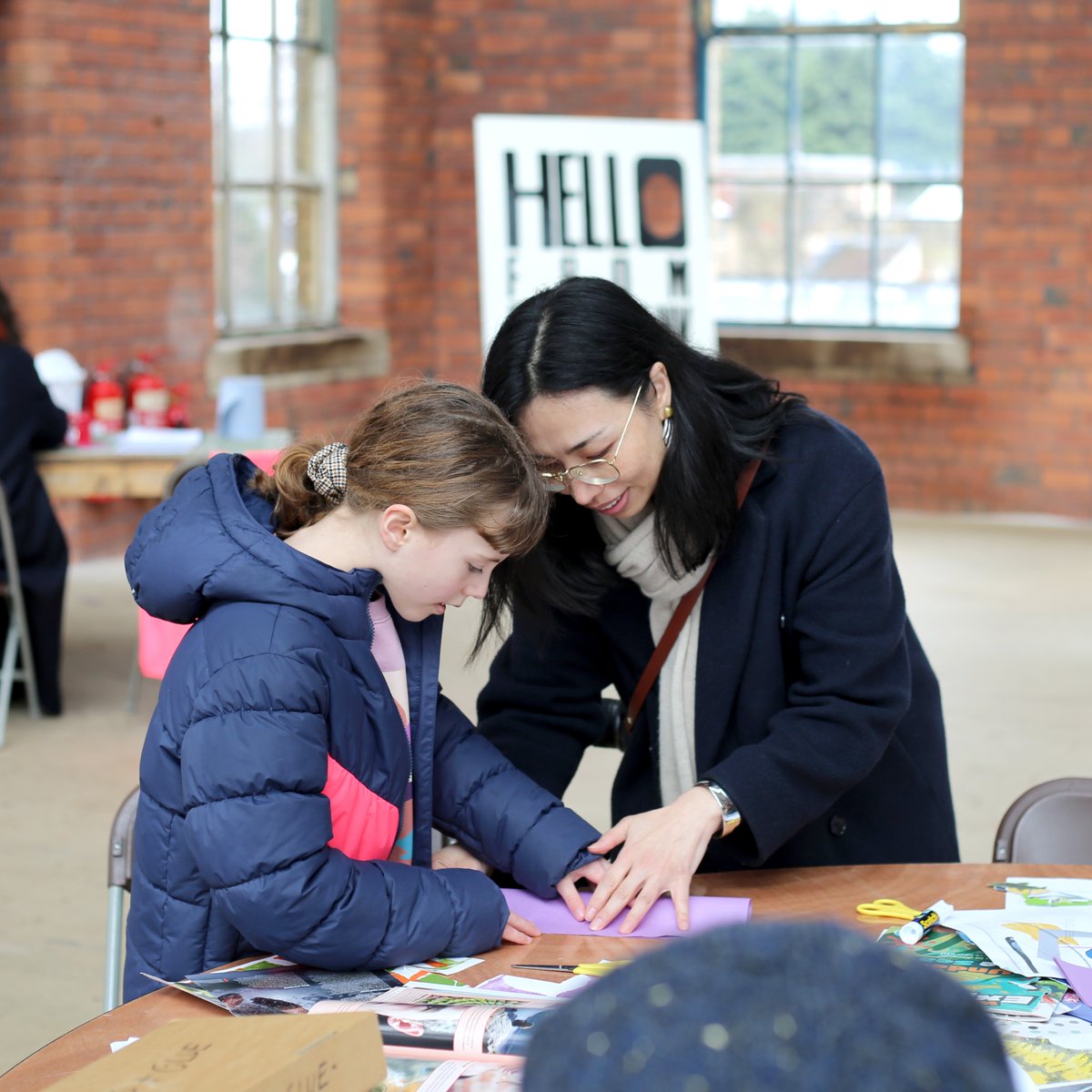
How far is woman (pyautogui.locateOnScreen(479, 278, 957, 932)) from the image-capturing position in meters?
1.71

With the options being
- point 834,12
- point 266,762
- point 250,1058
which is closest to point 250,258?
point 834,12

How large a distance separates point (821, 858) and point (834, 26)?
652cm

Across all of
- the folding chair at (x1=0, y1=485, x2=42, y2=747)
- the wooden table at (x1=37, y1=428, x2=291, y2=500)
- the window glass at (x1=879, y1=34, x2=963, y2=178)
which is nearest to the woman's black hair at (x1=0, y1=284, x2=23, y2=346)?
the wooden table at (x1=37, y1=428, x2=291, y2=500)

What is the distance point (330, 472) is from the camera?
1560 millimetres

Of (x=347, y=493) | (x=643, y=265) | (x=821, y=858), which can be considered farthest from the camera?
(x=643, y=265)

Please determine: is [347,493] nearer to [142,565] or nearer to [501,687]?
[142,565]

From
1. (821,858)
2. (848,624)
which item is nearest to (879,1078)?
(848,624)

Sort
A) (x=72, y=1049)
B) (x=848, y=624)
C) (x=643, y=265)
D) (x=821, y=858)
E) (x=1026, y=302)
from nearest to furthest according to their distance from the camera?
(x=72, y=1049) < (x=848, y=624) < (x=821, y=858) < (x=643, y=265) < (x=1026, y=302)

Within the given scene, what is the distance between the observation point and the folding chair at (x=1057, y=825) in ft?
6.43

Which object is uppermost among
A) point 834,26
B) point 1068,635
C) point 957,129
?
point 834,26

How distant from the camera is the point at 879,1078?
1.54 ft

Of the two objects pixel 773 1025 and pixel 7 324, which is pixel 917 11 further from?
pixel 773 1025

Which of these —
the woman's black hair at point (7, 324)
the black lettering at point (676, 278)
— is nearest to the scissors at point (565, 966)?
the woman's black hair at point (7, 324)

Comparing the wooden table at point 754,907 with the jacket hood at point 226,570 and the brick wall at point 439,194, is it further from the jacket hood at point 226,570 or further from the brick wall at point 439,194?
the brick wall at point 439,194
